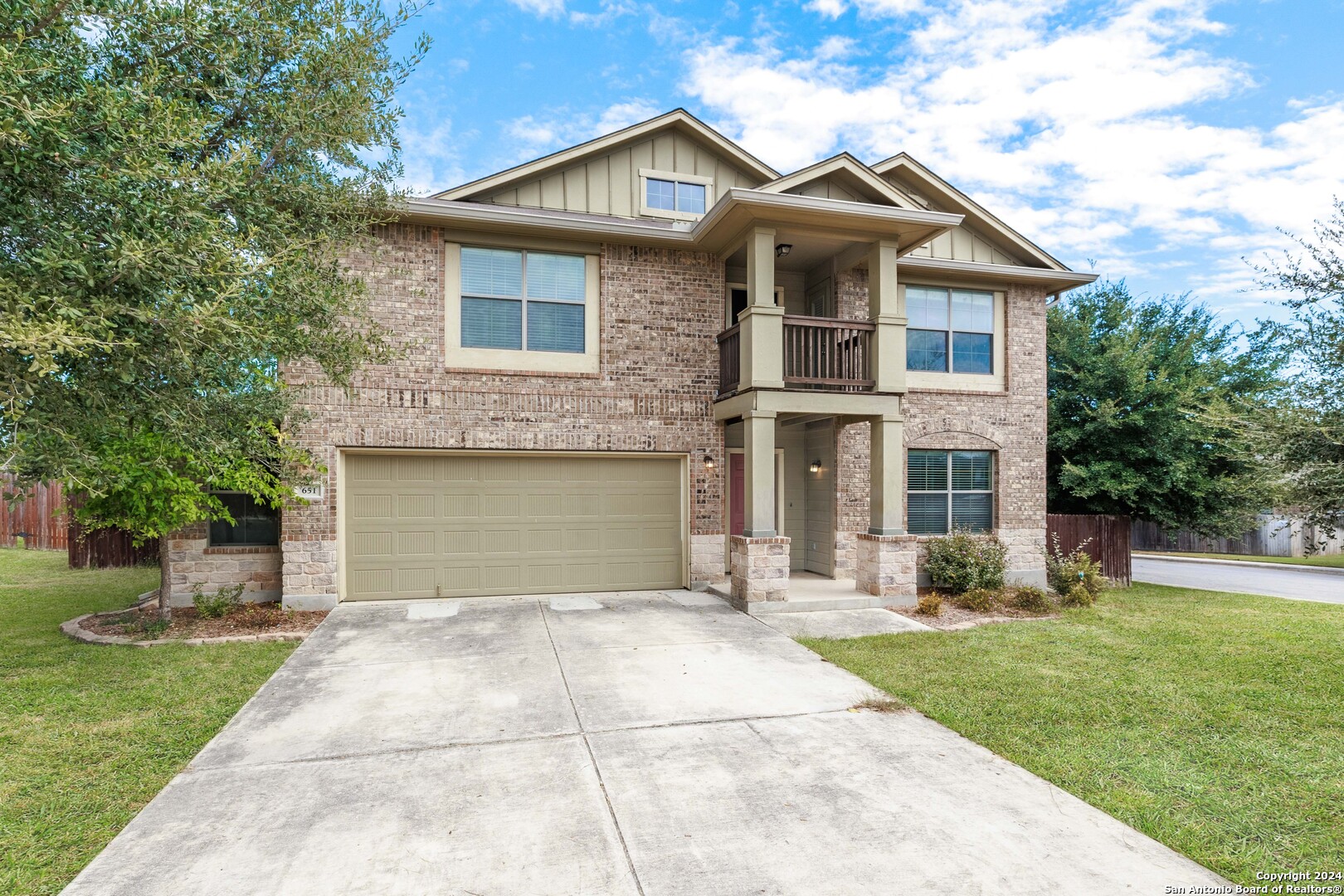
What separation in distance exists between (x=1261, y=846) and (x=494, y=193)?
35.5 ft

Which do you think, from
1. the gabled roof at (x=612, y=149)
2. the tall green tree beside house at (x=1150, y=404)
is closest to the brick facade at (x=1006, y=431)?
the tall green tree beside house at (x=1150, y=404)

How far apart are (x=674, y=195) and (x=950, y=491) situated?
23.5 feet

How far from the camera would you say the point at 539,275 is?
9648 millimetres

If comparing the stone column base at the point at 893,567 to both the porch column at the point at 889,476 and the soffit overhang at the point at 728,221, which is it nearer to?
the porch column at the point at 889,476

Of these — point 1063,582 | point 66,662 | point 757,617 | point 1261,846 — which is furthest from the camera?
point 1063,582

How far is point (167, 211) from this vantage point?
416cm

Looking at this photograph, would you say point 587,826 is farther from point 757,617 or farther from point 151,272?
point 757,617

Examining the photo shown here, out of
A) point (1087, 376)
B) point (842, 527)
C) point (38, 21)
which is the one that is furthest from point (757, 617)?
point (1087, 376)

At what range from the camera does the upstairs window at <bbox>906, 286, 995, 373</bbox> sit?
442 inches

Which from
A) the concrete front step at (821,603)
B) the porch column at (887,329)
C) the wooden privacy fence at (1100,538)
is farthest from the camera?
the wooden privacy fence at (1100,538)

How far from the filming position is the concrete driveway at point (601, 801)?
9.57ft

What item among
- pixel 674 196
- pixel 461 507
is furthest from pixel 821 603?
pixel 674 196

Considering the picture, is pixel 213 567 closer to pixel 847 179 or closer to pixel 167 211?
pixel 167 211

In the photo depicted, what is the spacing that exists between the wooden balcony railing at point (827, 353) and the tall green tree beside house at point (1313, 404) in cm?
445
